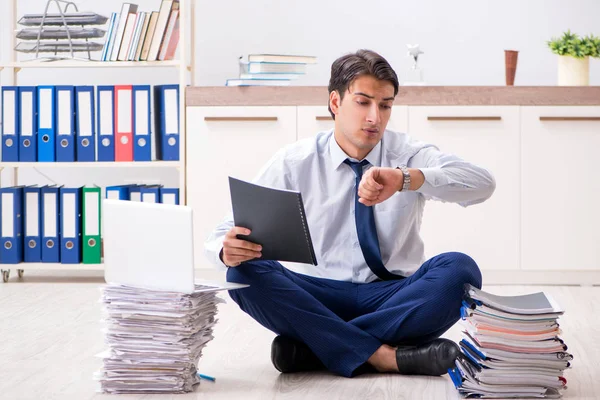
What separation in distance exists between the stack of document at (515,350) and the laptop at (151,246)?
58cm

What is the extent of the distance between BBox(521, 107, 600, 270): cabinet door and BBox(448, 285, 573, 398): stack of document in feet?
6.46

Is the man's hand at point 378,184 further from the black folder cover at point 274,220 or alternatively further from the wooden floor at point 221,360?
the wooden floor at point 221,360

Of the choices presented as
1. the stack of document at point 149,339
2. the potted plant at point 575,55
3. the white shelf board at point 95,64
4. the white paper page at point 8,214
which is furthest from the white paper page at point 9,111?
the potted plant at point 575,55

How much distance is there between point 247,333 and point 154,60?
1623mm

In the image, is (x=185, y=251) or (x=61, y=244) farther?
(x=61, y=244)

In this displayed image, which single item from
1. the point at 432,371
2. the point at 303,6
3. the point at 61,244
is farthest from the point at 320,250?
the point at 303,6

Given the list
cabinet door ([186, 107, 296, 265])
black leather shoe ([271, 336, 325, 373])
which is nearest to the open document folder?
black leather shoe ([271, 336, 325, 373])

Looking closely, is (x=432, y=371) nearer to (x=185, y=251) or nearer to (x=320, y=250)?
(x=320, y=250)

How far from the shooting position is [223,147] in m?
4.07

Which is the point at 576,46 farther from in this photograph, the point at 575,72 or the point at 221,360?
the point at 221,360

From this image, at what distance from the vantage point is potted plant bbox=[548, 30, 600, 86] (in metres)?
4.04

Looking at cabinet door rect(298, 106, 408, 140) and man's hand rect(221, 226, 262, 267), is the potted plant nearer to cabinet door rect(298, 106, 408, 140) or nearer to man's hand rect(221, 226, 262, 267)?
cabinet door rect(298, 106, 408, 140)

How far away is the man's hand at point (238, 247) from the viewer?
217cm

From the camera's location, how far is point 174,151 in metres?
4.12
